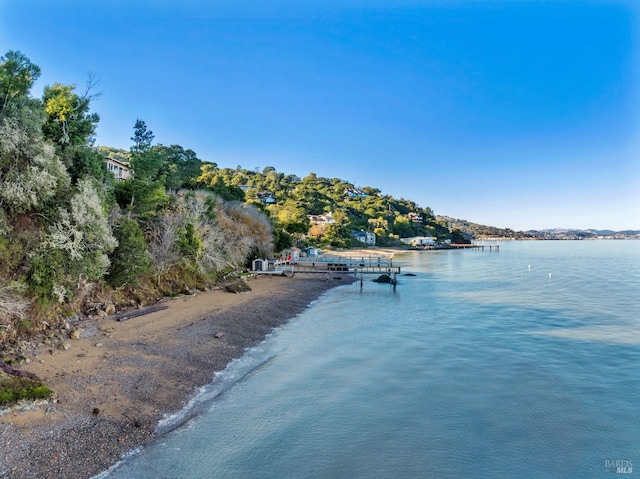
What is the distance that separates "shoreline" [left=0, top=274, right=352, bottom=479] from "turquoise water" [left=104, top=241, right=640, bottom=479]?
2.26 ft

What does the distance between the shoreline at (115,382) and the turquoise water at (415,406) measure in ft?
2.26

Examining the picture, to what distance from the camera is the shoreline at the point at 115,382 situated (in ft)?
22.1

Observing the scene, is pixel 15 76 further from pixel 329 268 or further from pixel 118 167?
pixel 329 268

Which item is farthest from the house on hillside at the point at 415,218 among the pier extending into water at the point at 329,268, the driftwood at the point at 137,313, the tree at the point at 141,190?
the driftwood at the point at 137,313

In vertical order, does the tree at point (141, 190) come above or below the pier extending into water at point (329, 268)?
above

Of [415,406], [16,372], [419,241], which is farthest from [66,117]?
[419,241]

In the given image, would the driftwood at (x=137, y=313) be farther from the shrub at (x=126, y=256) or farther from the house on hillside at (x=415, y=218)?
the house on hillside at (x=415, y=218)

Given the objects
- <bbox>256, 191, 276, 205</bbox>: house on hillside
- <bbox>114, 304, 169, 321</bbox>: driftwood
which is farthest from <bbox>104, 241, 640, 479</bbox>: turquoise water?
<bbox>256, 191, 276, 205</bbox>: house on hillside

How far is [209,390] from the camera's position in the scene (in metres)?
10.3

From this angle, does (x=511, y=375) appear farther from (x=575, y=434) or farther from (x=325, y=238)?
(x=325, y=238)

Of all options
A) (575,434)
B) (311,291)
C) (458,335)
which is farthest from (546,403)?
(311,291)

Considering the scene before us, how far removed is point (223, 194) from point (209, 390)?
28.0m

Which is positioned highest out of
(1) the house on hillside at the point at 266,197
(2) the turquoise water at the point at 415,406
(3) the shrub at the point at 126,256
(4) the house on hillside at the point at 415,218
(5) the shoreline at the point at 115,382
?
(1) the house on hillside at the point at 266,197

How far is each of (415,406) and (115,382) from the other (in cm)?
812
